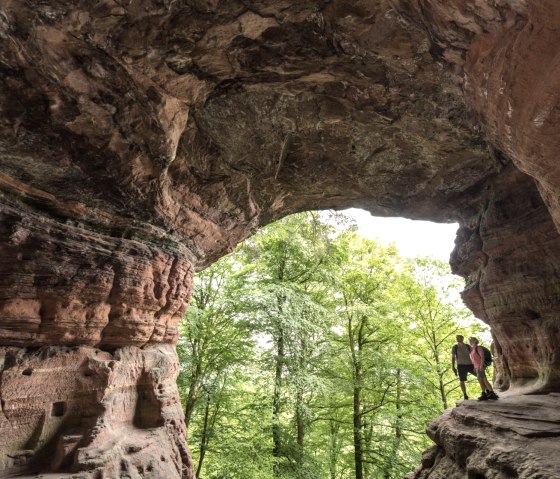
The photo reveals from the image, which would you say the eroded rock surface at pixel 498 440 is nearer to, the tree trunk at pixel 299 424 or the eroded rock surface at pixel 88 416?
the tree trunk at pixel 299 424

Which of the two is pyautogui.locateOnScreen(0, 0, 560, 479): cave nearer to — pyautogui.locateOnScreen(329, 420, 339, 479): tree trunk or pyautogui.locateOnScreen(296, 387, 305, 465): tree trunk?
pyautogui.locateOnScreen(296, 387, 305, 465): tree trunk

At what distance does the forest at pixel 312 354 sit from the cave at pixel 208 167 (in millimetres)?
4027

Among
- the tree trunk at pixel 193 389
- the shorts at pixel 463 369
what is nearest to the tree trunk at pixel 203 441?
the tree trunk at pixel 193 389

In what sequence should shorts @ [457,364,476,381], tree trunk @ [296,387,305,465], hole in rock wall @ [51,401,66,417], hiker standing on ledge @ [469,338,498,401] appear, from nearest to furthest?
hole in rock wall @ [51,401,66,417]
hiker standing on ledge @ [469,338,498,401]
shorts @ [457,364,476,381]
tree trunk @ [296,387,305,465]

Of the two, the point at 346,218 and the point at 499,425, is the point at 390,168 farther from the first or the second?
the point at 499,425

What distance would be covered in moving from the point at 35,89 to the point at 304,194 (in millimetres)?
6877

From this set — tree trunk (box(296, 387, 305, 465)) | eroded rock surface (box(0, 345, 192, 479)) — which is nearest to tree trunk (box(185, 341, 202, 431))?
tree trunk (box(296, 387, 305, 465))

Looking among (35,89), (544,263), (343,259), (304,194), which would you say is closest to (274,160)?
(304,194)

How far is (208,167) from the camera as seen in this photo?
8359 millimetres

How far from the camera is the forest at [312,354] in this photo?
11.9 m

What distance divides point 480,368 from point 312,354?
Result: 6.86m

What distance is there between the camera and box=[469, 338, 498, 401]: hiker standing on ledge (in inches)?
294

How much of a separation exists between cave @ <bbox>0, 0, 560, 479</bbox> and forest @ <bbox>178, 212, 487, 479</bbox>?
4.03m

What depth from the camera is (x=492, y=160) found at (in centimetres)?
841
